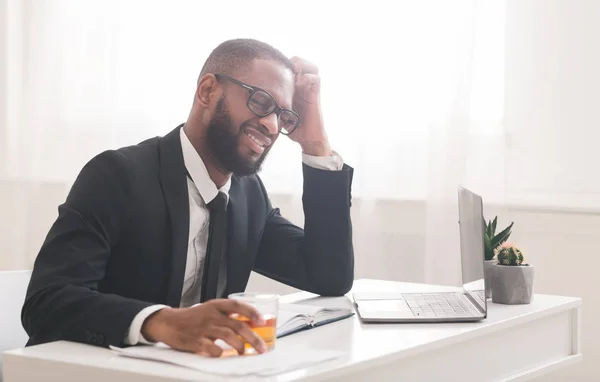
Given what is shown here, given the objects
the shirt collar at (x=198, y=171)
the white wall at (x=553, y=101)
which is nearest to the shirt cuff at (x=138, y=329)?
the shirt collar at (x=198, y=171)

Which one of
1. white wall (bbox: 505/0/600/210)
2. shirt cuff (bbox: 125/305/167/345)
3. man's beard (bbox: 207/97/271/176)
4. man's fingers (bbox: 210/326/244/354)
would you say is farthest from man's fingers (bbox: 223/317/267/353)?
Result: white wall (bbox: 505/0/600/210)

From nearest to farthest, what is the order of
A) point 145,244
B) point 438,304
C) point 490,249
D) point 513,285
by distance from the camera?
point 145,244
point 438,304
point 513,285
point 490,249

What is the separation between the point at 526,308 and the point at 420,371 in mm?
514

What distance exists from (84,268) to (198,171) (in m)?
0.37

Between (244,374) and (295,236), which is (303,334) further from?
(295,236)

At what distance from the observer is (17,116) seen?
358 centimetres

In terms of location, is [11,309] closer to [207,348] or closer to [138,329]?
[138,329]

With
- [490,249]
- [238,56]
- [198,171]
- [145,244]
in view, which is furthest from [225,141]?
[490,249]

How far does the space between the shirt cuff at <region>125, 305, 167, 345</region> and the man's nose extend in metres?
0.60

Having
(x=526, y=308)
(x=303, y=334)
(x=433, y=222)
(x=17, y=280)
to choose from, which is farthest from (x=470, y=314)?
(x=433, y=222)

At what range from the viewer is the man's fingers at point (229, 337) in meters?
1.21

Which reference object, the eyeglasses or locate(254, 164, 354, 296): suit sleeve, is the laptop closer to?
locate(254, 164, 354, 296): suit sleeve

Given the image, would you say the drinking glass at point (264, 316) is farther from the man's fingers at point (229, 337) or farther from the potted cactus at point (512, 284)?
the potted cactus at point (512, 284)

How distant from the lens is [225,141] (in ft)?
5.94
